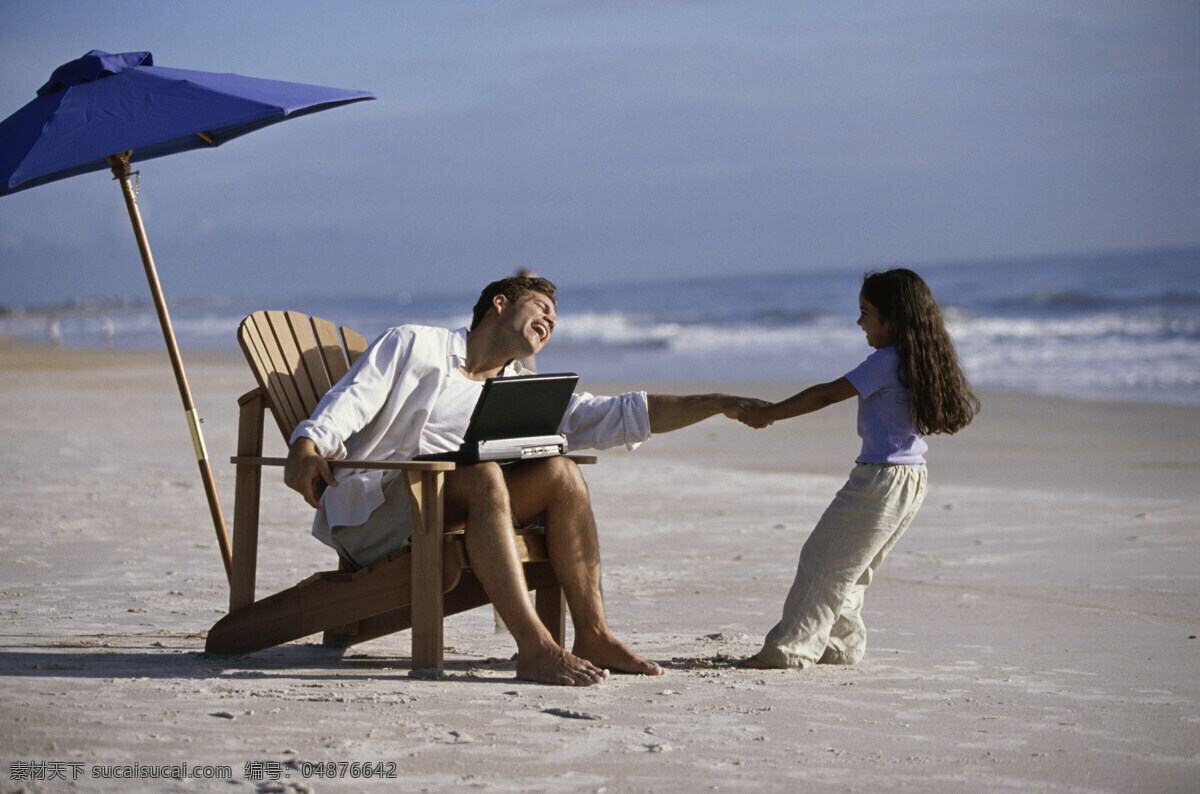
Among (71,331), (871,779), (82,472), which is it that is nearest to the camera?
(871,779)

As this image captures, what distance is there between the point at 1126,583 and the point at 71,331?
40024 millimetres

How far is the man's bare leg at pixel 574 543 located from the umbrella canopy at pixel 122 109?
134 cm

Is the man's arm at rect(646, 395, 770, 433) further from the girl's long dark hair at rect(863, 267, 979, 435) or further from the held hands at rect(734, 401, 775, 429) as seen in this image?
the girl's long dark hair at rect(863, 267, 979, 435)

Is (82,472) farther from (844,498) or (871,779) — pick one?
(871,779)

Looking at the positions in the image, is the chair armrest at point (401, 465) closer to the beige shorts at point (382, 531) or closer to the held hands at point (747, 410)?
the beige shorts at point (382, 531)

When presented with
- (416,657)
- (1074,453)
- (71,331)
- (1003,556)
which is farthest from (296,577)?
(71,331)

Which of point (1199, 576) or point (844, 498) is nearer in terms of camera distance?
point (844, 498)

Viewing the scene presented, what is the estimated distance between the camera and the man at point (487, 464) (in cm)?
363

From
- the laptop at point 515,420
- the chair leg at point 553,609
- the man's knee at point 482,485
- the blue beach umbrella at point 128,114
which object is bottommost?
the chair leg at point 553,609

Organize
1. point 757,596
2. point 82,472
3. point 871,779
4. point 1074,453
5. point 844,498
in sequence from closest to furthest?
point 871,779 < point 844,498 < point 757,596 < point 82,472 < point 1074,453

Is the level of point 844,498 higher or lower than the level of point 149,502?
higher

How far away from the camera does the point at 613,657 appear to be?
377 cm

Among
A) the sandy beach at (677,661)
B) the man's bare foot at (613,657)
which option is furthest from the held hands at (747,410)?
the man's bare foot at (613,657)

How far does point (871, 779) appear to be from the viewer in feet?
9.23
